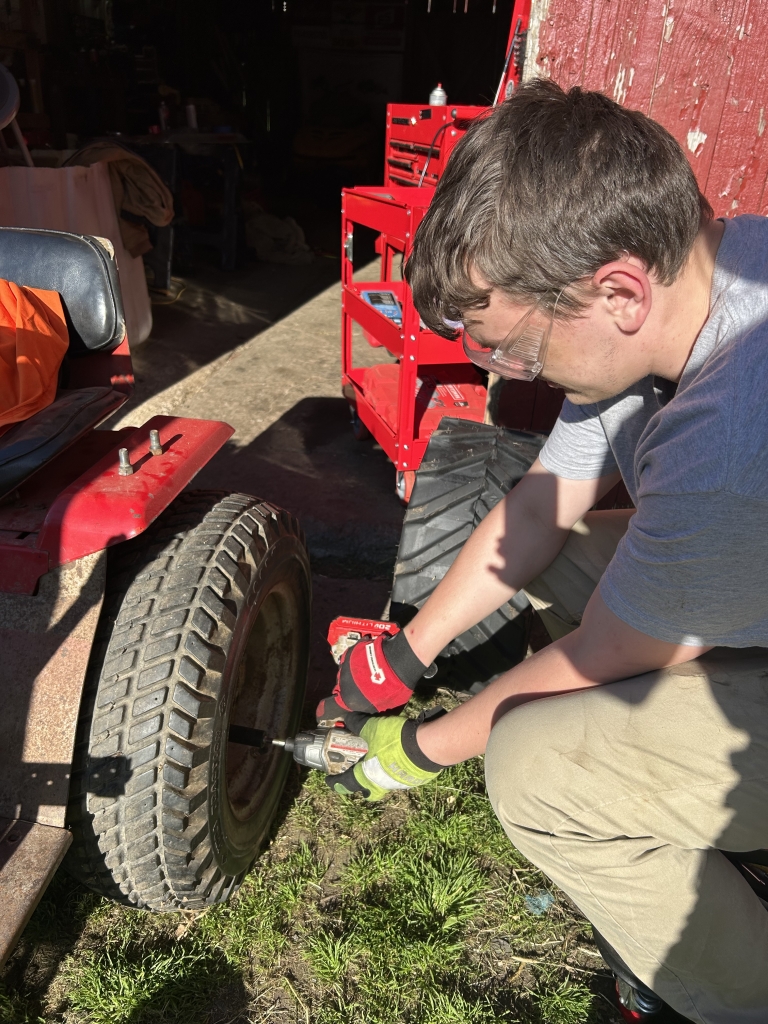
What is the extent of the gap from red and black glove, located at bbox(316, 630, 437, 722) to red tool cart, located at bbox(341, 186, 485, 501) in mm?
1319

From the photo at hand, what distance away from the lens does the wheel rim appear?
1933mm

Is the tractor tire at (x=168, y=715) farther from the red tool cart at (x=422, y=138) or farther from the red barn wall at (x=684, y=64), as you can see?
the red barn wall at (x=684, y=64)

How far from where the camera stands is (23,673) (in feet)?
4.65

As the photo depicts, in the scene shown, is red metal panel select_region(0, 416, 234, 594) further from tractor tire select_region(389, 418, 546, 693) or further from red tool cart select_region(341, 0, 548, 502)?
red tool cart select_region(341, 0, 548, 502)

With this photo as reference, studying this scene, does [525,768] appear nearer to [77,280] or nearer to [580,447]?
[580,447]

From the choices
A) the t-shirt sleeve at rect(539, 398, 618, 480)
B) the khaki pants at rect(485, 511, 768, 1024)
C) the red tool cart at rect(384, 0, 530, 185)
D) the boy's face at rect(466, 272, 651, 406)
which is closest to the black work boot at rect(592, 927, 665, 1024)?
the khaki pants at rect(485, 511, 768, 1024)

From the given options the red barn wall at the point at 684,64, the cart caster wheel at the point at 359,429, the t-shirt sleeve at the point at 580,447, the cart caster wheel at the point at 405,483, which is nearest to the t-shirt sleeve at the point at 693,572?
the t-shirt sleeve at the point at 580,447

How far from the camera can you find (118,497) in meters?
1.47

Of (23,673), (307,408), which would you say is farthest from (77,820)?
(307,408)

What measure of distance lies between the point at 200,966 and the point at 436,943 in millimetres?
534

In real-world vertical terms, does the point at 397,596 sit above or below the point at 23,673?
below

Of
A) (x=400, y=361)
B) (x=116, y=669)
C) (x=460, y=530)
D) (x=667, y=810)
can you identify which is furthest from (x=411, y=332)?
(x=667, y=810)

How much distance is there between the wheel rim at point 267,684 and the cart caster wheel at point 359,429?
7.07 ft

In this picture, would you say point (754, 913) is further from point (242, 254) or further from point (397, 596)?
point (242, 254)
